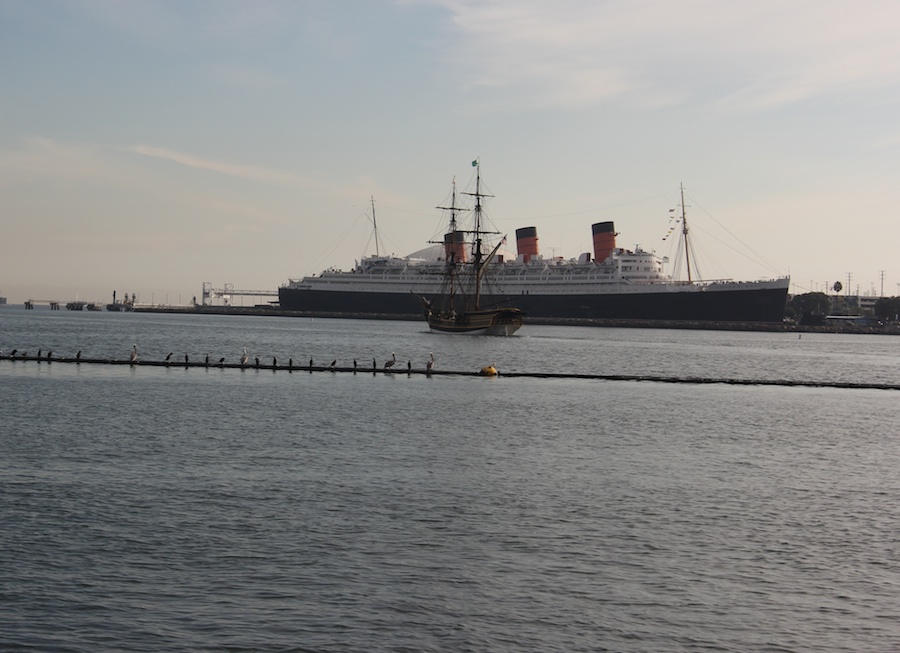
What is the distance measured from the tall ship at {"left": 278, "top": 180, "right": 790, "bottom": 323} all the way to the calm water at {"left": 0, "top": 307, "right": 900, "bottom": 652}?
98.5 meters

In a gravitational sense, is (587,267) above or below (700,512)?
above

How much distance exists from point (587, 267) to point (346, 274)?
41.6 meters

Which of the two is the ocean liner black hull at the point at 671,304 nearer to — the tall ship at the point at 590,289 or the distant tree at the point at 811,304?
the tall ship at the point at 590,289

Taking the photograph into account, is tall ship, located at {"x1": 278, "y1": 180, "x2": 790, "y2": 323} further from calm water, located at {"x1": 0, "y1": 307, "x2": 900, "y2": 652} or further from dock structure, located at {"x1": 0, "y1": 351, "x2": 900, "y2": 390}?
calm water, located at {"x1": 0, "y1": 307, "x2": 900, "y2": 652}

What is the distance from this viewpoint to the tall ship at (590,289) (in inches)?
5408

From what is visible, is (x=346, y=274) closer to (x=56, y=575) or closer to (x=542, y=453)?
(x=542, y=453)

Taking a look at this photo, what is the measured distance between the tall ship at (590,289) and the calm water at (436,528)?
323 feet

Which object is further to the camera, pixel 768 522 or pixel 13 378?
pixel 13 378

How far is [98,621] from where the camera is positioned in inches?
483

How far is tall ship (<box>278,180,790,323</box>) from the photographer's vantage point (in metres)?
137

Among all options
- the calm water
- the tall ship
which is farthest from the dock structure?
the tall ship

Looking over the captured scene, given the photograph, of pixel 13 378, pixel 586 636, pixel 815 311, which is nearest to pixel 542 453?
pixel 586 636

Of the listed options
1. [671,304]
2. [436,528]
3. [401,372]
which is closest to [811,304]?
[671,304]

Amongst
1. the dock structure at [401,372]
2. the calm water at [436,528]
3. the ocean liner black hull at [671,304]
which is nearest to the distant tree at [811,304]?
the ocean liner black hull at [671,304]
